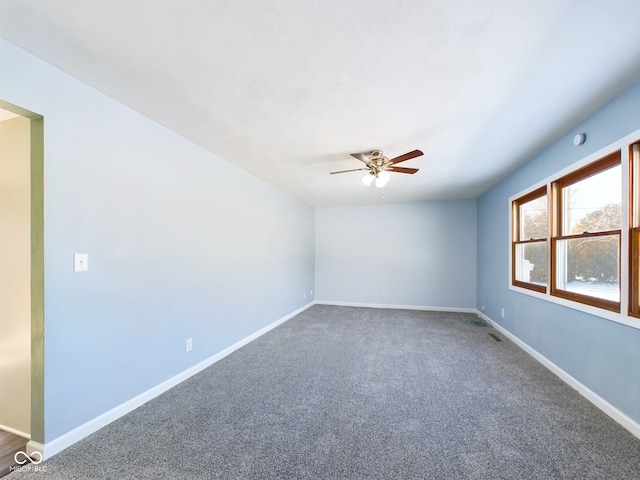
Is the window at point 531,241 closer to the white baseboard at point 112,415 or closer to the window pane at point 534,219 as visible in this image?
the window pane at point 534,219

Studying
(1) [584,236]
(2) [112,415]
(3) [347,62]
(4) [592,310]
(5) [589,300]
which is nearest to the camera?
(3) [347,62]

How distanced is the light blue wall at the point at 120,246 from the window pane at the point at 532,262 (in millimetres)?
3729

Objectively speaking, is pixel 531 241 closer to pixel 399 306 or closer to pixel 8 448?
pixel 399 306

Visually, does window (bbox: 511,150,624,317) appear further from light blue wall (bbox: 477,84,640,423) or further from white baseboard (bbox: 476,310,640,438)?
white baseboard (bbox: 476,310,640,438)

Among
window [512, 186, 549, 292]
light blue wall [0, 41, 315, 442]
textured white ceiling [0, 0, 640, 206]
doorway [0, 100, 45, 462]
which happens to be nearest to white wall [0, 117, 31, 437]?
doorway [0, 100, 45, 462]

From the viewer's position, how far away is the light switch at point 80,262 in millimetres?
Result: 1730

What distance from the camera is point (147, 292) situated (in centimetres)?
221

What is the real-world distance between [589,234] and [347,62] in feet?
8.45

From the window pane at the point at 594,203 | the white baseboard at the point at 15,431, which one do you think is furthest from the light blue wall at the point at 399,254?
the white baseboard at the point at 15,431

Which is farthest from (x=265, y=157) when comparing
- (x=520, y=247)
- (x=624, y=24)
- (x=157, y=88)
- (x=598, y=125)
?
(x=520, y=247)

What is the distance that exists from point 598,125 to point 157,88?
3.34m

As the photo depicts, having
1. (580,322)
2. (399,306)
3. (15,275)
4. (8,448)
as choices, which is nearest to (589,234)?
(580,322)

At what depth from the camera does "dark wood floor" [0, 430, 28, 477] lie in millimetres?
1562

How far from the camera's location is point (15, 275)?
182 cm
